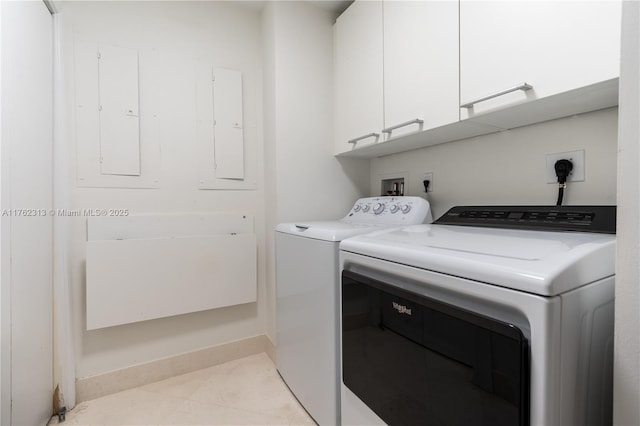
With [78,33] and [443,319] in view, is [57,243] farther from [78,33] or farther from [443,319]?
[443,319]

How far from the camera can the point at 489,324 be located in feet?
2.10

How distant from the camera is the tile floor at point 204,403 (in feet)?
4.72

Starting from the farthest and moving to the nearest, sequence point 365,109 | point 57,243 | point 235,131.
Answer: point 235,131 < point 365,109 < point 57,243

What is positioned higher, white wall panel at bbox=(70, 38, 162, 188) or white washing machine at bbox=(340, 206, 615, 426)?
white wall panel at bbox=(70, 38, 162, 188)

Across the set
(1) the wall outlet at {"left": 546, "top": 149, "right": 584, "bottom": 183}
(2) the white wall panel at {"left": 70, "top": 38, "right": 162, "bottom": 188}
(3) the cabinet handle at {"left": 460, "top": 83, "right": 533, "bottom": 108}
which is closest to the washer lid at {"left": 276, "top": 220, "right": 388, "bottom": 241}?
(3) the cabinet handle at {"left": 460, "top": 83, "right": 533, "bottom": 108}

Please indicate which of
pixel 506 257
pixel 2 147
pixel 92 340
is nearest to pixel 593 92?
pixel 506 257

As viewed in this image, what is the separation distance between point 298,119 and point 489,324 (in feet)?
5.10

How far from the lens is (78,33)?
1.56 m

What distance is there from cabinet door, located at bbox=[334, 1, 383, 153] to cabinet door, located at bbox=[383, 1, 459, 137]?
0.07 meters

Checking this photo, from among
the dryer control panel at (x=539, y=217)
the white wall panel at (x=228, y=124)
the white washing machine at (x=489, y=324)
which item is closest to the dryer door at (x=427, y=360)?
the white washing machine at (x=489, y=324)

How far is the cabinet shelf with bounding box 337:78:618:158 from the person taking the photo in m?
0.88

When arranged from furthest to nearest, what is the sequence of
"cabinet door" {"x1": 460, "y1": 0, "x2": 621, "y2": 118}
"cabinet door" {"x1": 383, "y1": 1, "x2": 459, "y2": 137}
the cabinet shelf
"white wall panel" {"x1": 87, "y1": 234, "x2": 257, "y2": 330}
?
"white wall panel" {"x1": 87, "y1": 234, "x2": 257, "y2": 330} < "cabinet door" {"x1": 383, "y1": 1, "x2": 459, "y2": 137} < the cabinet shelf < "cabinet door" {"x1": 460, "y1": 0, "x2": 621, "y2": 118}

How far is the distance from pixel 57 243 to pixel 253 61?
158 cm

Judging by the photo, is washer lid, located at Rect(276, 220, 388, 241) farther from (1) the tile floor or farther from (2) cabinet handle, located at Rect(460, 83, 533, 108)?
(1) the tile floor
